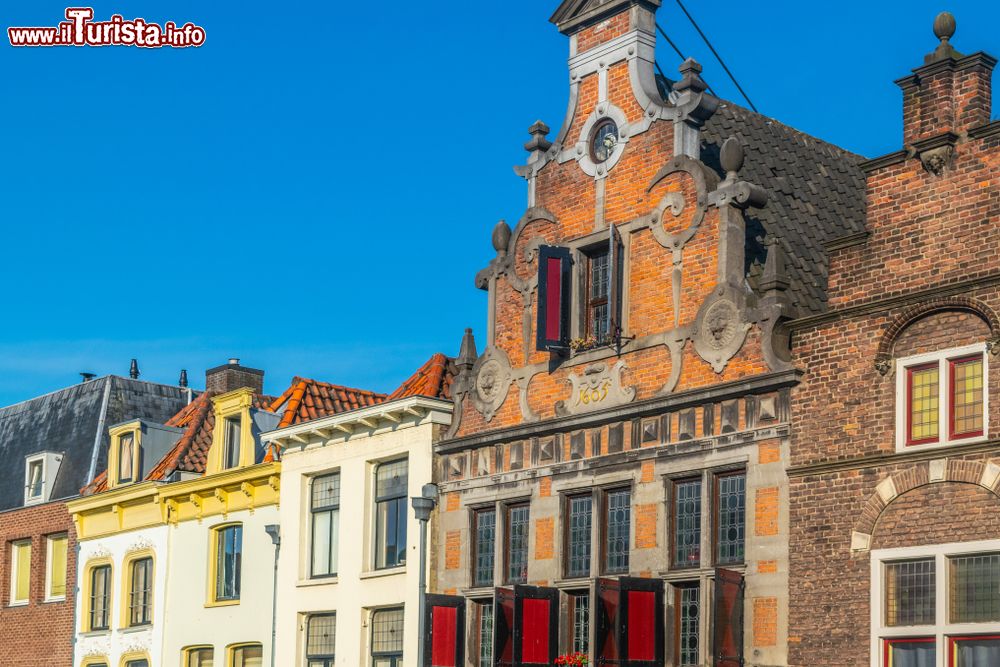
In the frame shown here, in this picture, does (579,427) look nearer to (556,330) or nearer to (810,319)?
(556,330)

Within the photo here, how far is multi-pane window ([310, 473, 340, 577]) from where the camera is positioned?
122ft

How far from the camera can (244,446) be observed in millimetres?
41031

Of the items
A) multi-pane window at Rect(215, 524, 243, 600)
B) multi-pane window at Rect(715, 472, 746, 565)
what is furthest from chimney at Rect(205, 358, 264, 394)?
multi-pane window at Rect(715, 472, 746, 565)

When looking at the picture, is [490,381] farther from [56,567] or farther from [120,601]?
[56,567]

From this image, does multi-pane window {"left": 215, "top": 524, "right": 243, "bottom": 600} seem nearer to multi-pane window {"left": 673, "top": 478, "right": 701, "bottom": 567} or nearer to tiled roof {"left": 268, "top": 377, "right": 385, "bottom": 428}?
tiled roof {"left": 268, "top": 377, "right": 385, "bottom": 428}

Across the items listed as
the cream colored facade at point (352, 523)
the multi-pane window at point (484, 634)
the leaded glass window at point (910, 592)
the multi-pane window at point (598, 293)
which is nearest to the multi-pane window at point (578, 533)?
the multi-pane window at point (484, 634)

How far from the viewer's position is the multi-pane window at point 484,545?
32719 millimetres

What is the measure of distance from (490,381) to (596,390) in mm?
3090

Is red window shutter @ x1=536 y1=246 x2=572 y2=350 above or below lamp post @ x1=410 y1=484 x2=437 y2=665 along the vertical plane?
above

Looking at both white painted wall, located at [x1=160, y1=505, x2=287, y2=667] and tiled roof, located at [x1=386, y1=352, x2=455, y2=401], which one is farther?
white painted wall, located at [x1=160, y1=505, x2=287, y2=667]

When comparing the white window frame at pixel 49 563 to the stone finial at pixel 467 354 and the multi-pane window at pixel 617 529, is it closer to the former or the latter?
the stone finial at pixel 467 354

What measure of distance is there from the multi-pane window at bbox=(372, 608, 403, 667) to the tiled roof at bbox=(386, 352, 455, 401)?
4.35 metres

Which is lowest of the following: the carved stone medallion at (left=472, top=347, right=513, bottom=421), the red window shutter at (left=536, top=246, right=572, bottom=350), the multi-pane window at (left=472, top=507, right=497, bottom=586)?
the multi-pane window at (left=472, top=507, right=497, bottom=586)

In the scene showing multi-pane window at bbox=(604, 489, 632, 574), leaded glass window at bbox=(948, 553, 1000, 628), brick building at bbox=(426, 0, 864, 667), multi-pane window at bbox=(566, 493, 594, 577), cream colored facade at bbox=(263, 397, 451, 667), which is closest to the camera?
leaded glass window at bbox=(948, 553, 1000, 628)
